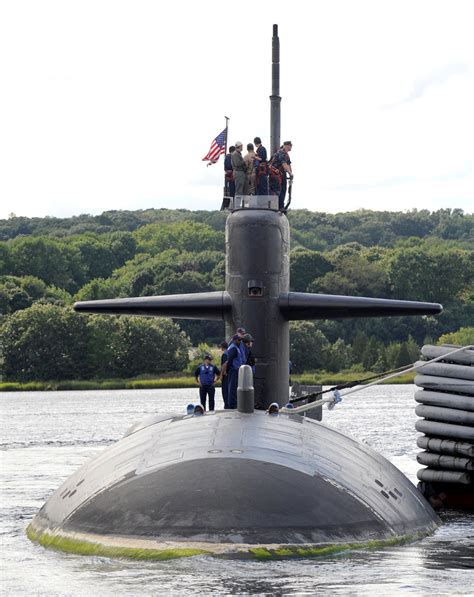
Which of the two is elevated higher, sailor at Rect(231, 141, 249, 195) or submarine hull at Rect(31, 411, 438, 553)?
sailor at Rect(231, 141, 249, 195)

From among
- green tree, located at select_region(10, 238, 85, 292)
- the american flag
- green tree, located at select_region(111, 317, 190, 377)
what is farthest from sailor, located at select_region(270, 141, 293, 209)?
green tree, located at select_region(10, 238, 85, 292)

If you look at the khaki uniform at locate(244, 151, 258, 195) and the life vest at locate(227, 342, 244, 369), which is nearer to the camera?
the life vest at locate(227, 342, 244, 369)

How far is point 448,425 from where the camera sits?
805 inches

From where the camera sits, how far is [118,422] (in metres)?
53.7

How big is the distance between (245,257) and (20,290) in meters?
81.8

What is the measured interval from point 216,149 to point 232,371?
6352 mm

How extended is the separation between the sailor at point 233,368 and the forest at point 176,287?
59.0 metres

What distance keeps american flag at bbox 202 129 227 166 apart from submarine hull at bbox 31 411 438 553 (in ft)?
24.2

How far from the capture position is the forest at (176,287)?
7956 centimetres

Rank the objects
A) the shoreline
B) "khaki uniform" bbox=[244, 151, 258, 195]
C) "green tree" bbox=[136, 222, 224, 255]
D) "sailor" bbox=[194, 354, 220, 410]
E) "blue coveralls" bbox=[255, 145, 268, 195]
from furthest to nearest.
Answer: "green tree" bbox=[136, 222, 224, 255]
the shoreline
"sailor" bbox=[194, 354, 220, 410]
"khaki uniform" bbox=[244, 151, 258, 195]
"blue coveralls" bbox=[255, 145, 268, 195]

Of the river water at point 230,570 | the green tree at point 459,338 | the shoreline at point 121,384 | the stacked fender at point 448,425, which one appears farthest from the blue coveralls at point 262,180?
the green tree at point 459,338

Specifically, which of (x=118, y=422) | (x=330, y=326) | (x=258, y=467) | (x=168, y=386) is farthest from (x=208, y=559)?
(x=330, y=326)

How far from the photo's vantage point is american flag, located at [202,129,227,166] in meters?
22.7

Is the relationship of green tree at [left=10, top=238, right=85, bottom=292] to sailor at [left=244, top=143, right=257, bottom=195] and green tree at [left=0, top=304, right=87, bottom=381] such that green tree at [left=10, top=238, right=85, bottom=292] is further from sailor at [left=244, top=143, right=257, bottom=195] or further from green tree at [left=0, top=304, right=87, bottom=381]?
sailor at [left=244, top=143, right=257, bottom=195]
